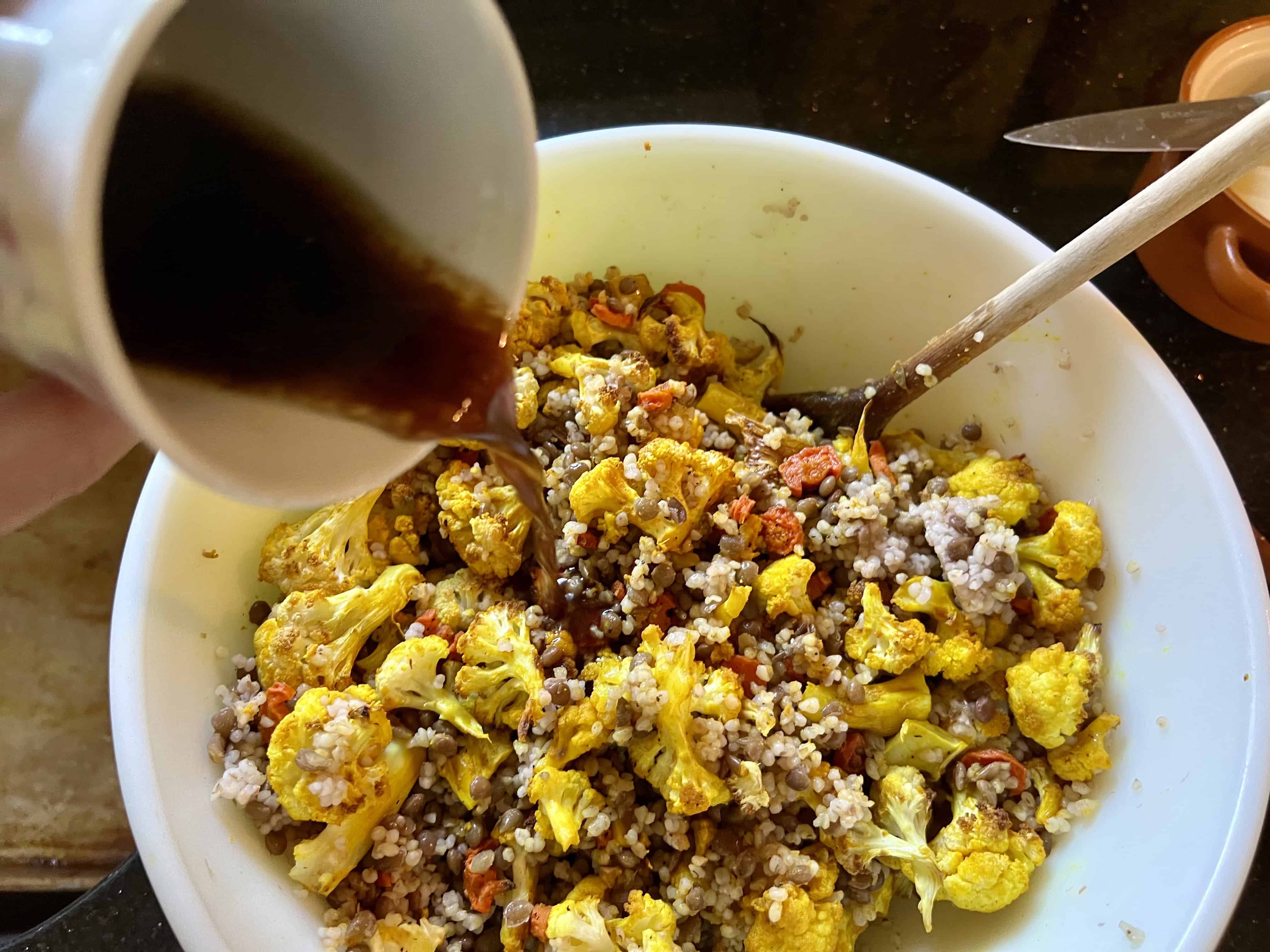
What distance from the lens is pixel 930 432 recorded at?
138 cm

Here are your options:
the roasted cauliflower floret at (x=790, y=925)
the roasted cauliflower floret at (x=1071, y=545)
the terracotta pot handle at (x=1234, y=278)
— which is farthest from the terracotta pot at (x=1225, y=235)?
the roasted cauliflower floret at (x=790, y=925)

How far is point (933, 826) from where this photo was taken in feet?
3.60

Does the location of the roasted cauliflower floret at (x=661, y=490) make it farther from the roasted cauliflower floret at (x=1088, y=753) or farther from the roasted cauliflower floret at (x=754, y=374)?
the roasted cauliflower floret at (x=1088, y=753)

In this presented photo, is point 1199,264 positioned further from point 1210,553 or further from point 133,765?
point 133,765

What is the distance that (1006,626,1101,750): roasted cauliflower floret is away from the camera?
40.8 inches

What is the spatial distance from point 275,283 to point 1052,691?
0.95 meters

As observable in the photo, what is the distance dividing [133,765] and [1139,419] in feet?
3.90

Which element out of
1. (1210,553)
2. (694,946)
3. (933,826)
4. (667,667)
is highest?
(1210,553)

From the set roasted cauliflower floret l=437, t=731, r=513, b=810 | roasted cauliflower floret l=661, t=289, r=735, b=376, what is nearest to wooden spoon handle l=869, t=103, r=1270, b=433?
roasted cauliflower floret l=661, t=289, r=735, b=376

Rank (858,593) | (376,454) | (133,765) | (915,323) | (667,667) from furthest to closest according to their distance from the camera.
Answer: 1. (915,323)
2. (858,593)
3. (667,667)
4. (133,765)
5. (376,454)

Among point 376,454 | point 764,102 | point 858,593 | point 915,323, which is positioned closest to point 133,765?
point 376,454

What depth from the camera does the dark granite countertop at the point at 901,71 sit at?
156 cm

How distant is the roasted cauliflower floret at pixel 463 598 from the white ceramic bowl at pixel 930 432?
243mm

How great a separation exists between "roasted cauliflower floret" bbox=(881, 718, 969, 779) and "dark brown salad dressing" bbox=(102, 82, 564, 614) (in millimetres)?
650
